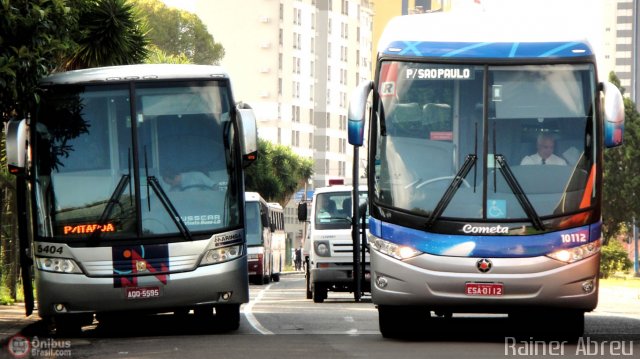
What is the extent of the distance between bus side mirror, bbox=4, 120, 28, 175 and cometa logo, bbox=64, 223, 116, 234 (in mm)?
883

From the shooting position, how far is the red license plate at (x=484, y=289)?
16484 millimetres

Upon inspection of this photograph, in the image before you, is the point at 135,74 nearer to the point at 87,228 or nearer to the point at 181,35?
the point at 87,228

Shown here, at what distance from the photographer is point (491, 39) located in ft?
56.9

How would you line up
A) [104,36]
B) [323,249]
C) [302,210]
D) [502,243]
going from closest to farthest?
[502,243]
[104,36]
[323,249]
[302,210]

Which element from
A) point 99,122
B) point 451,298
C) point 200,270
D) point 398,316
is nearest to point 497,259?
point 451,298

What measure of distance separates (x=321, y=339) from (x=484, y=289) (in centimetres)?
214

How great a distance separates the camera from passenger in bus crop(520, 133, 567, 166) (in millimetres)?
16891

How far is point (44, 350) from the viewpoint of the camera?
1694 centimetres

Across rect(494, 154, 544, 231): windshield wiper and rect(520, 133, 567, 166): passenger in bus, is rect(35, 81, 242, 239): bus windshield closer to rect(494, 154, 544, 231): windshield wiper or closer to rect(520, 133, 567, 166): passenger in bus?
rect(494, 154, 544, 231): windshield wiper

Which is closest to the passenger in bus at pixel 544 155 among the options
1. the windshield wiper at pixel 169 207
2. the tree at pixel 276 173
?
the windshield wiper at pixel 169 207

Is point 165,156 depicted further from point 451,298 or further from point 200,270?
point 451,298

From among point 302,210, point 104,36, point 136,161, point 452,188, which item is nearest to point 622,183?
point 302,210

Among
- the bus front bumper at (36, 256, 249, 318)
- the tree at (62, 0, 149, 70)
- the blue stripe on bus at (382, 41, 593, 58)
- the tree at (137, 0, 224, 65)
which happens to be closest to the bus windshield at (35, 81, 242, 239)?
the bus front bumper at (36, 256, 249, 318)

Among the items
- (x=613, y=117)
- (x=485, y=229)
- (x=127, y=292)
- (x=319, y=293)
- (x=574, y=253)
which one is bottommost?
(x=319, y=293)
